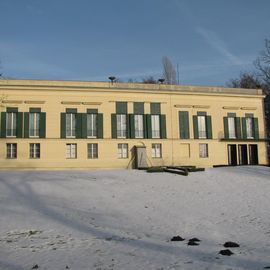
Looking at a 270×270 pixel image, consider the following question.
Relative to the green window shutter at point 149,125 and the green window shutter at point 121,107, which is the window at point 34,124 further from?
the green window shutter at point 149,125

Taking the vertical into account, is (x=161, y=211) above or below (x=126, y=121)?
below

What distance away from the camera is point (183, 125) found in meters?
38.7

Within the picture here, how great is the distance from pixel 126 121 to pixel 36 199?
19915 mm

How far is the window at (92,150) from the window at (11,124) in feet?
22.0

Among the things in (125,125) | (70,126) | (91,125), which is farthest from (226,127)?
(70,126)

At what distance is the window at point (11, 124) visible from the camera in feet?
114

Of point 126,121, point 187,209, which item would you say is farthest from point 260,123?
point 187,209

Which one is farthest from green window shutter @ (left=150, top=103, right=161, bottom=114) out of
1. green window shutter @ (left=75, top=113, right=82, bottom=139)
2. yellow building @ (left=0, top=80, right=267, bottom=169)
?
green window shutter @ (left=75, top=113, right=82, bottom=139)

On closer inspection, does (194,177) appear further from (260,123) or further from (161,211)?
(260,123)

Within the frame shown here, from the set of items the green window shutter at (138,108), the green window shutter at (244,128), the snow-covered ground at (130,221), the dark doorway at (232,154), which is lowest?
the snow-covered ground at (130,221)

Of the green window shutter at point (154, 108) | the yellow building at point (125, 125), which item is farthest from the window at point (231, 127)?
the green window shutter at point (154, 108)

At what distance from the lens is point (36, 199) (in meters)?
18.1

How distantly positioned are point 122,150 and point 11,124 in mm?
10231

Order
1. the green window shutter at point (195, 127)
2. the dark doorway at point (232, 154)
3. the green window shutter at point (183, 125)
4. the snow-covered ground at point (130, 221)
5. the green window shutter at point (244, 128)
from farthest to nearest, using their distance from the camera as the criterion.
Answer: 1. the green window shutter at point (244, 128)
2. the dark doorway at point (232, 154)
3. the green window shutter at point (195, 127)
4. the green window shutter at point (183, 125)
5. the snow-covered ground at point (130, 221)
